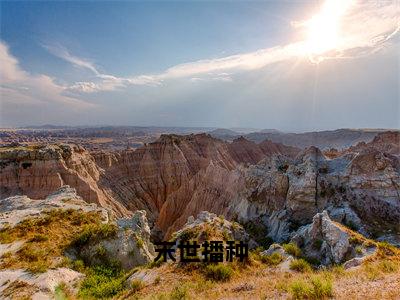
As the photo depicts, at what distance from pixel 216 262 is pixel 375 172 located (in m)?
16.0

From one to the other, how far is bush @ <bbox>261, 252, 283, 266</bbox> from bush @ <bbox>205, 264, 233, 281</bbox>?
2624 millimetres

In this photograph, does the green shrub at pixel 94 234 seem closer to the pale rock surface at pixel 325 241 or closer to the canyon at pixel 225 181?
the pale rock surface at pixel 325 241

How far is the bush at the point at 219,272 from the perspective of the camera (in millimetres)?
11805

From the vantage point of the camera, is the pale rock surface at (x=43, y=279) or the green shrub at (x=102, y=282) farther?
the green shrub at (x=102, y=282)

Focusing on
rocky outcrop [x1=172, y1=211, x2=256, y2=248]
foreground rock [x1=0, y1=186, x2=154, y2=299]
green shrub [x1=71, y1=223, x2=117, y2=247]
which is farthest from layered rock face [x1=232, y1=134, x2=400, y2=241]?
green shrub [x1=71, y1=223, x2=117, y2=247]

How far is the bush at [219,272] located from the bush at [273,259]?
8.61ft

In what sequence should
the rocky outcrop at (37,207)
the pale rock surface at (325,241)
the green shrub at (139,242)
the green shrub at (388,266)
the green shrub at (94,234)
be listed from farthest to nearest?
the rocky outcrop at (37,207)
the green shrub at (139,242)
the green shrub at (94,234)
the pale rock surface at (325,241)
the green shrub at (388,266)

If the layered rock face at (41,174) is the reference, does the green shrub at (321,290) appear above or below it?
above

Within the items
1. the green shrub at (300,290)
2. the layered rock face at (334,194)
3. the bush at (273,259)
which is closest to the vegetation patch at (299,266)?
the bush at (273,259)

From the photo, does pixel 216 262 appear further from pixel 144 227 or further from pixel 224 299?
pixel 144 227

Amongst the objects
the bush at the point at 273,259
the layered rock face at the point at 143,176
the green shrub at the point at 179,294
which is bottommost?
the layered rock face at the point at 143,176

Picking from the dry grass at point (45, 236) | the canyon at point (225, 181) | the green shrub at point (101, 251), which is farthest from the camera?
the canyon at point (225, 181)

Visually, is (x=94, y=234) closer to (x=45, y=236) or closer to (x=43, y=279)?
(x=45, y=236)

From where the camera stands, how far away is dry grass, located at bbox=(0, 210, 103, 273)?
14680 millimetres
